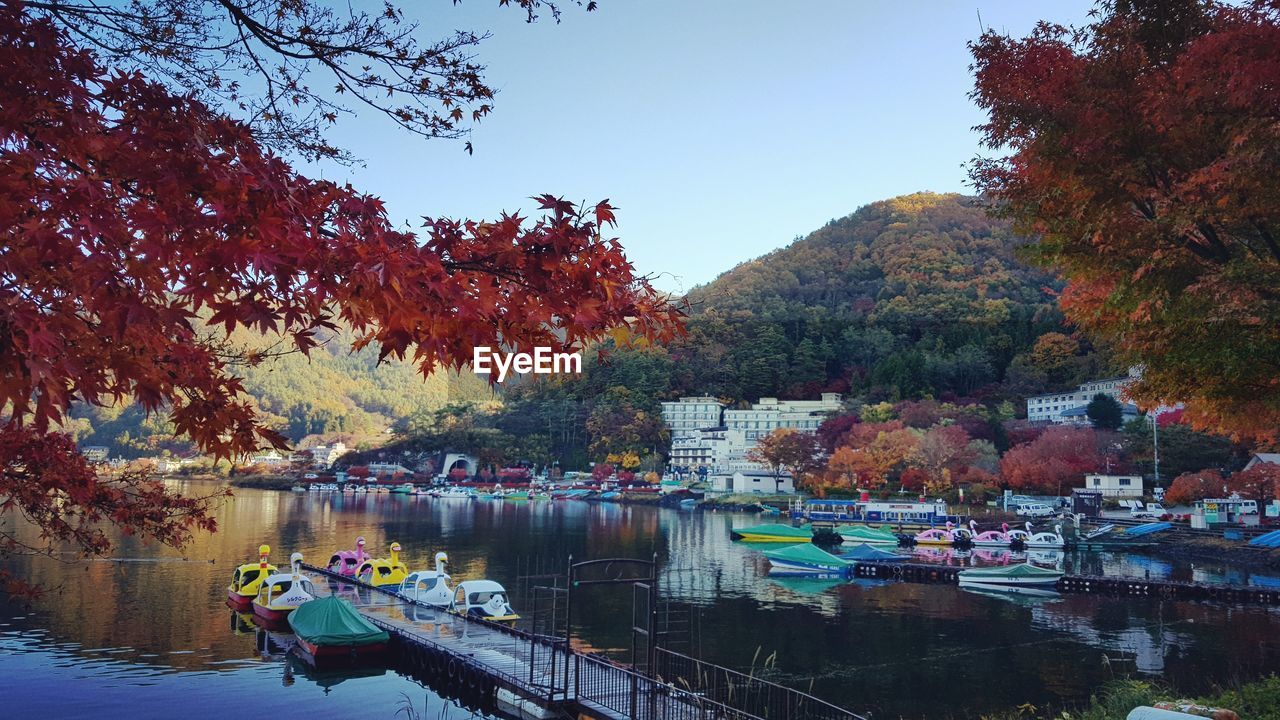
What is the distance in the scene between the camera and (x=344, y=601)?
1789 centimetres

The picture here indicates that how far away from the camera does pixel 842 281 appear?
128 m

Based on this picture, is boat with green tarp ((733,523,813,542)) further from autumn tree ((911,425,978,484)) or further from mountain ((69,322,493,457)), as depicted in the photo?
mountain ((69,322,493,457))

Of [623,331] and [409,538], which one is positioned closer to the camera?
[623,331]

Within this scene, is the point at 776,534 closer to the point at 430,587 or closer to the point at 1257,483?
the point at 430,587

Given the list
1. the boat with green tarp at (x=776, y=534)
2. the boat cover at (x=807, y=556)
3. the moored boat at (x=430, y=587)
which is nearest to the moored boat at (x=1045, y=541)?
the boat with green tarp at (x=776, y=534)

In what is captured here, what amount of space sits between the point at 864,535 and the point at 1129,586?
17647mm

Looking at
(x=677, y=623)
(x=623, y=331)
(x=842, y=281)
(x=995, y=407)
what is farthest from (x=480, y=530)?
(x=842, y=281)

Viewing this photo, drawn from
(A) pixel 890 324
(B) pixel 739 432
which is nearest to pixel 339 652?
(B) pixel 739 432

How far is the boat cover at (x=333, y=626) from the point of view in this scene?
15.9m

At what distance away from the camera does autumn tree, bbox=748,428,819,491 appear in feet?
229

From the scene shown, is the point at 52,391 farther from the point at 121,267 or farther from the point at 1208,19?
the point at 1208,19

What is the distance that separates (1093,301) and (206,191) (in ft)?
26.2
